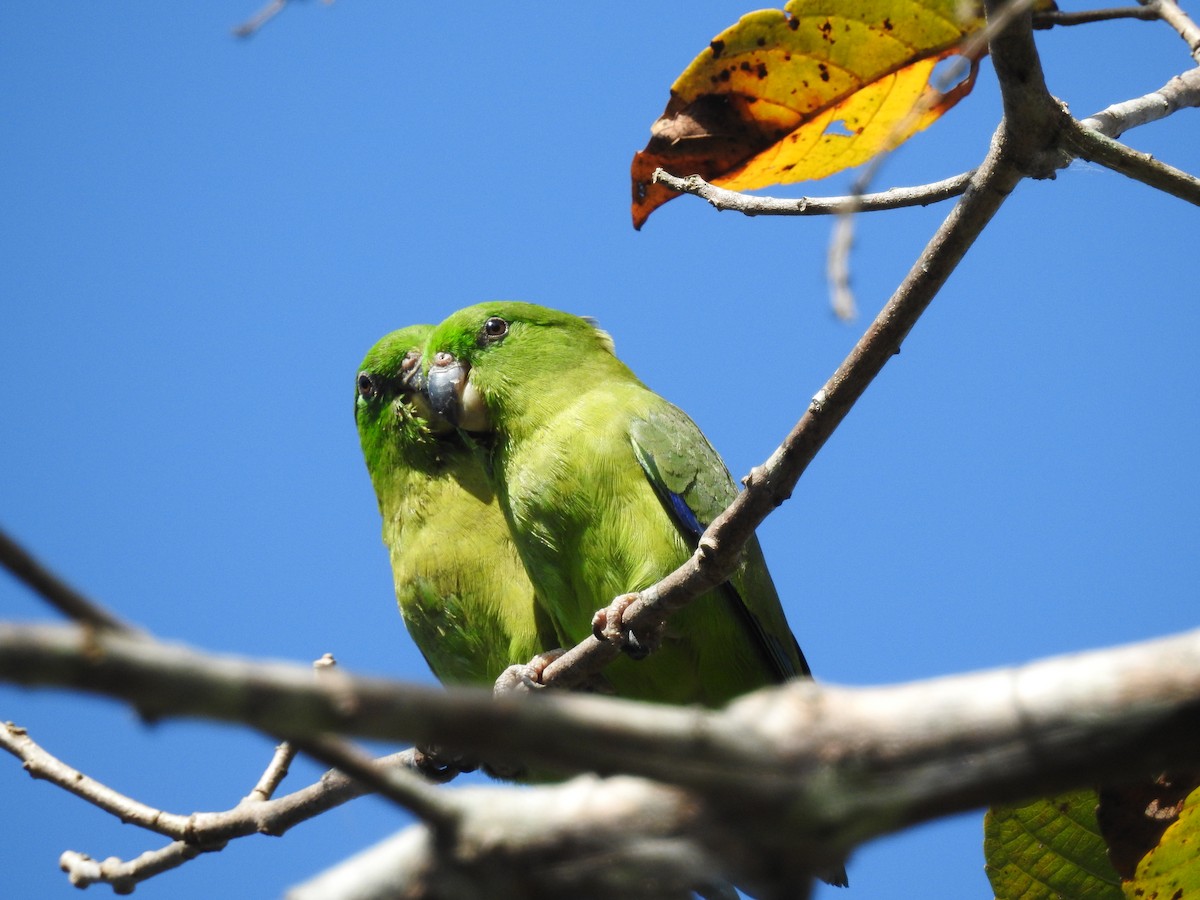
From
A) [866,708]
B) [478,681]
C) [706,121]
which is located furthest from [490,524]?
[866,708]

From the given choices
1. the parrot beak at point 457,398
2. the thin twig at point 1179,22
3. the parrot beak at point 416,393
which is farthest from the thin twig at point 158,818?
the thin twig at point 1179,22

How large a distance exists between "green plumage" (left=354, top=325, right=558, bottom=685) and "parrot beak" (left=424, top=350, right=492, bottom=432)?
45cm

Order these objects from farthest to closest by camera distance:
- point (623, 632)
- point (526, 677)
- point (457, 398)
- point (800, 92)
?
point (457, 398)
point (526, 677)
point (623, 632)
point (800, 92)

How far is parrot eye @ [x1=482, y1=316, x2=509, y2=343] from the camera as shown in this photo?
5.31 meters

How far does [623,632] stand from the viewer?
3771 millimetres

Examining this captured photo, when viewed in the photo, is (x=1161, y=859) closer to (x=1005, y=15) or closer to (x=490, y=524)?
(x=1005, y=15)

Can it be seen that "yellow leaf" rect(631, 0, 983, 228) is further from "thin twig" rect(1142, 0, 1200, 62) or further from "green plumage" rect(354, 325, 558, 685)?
"green plumage" rect(354, 325, 558, 685)

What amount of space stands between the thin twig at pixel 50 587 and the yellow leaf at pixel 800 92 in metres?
2.58

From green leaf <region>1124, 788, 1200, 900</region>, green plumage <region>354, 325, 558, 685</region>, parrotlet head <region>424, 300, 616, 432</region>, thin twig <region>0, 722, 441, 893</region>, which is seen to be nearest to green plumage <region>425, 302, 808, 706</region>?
parrotlet head <region>424, 300, 616, 432</region>

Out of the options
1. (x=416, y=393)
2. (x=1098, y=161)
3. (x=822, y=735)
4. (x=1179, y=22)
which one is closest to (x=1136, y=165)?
(x=1098, y=161)

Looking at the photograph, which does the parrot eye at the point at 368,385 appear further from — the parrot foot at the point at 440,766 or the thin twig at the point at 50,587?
the thin twig at the point at 50,587

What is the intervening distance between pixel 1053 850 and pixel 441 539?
3103mm

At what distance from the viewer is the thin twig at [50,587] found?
0.96m

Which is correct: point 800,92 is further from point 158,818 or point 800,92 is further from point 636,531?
point 158,818
